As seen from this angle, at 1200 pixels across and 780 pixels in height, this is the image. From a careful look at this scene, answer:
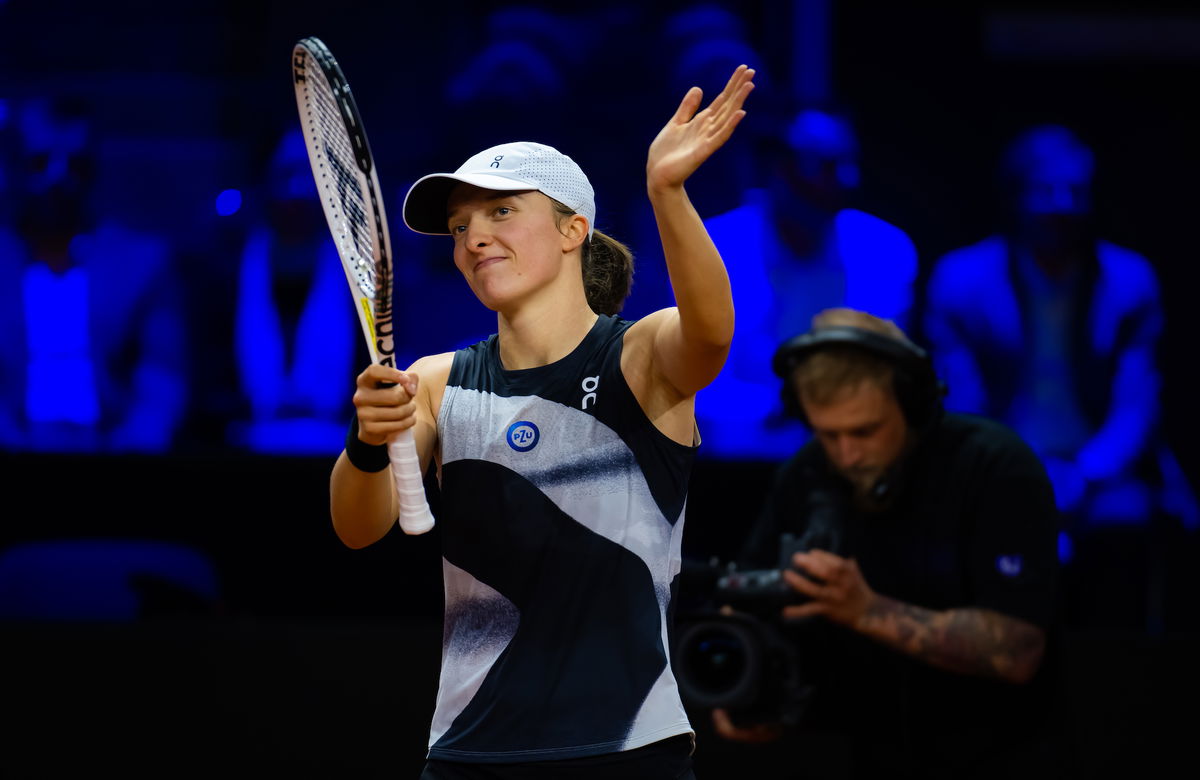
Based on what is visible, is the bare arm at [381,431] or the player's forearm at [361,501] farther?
the player's forearm at [361,501]

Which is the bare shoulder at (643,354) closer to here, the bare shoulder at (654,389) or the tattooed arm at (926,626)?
the bare shoulder at (654,389)

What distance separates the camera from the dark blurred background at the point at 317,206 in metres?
4.30

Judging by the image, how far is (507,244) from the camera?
1.99 m

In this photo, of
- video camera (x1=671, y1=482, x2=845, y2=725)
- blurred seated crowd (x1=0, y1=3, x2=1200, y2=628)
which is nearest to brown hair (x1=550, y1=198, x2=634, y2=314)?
video camera (x1=671, y1=482, x2=845, y2=725)

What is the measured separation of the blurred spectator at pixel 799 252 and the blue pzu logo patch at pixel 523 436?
238cm

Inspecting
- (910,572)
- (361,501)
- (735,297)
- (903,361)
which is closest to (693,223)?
(361,501)

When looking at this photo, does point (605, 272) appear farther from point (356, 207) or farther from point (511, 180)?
point (356, 207)

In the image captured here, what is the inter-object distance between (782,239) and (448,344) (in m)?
1.19

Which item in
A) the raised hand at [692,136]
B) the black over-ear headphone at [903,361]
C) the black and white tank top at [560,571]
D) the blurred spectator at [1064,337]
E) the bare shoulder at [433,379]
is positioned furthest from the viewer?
the blurred spectator at [1064,337]

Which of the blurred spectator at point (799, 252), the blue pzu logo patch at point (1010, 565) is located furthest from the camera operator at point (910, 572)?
the blurred spectator at point (799, 252)

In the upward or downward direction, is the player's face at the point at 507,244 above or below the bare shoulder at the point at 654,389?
above

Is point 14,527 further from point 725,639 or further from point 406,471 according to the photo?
point 406,471

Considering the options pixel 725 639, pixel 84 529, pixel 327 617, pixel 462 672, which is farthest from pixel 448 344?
pixel 462 672

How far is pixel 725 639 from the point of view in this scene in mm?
2729
